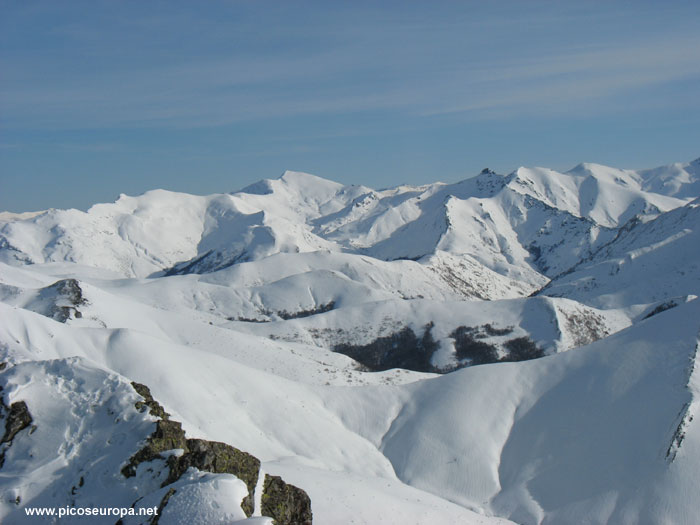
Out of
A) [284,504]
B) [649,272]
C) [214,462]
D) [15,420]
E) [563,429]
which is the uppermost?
[214,462]

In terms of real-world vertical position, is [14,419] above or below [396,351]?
above

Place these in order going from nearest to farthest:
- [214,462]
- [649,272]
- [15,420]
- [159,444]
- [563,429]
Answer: [214,462], [159,444], [15,420], [563,429], [649,272]

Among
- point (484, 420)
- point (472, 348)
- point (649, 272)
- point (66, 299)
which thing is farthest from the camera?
point (649, 272)

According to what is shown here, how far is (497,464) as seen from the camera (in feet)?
158

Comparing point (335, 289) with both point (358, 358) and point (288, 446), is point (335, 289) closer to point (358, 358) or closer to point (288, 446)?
point (358, 358)

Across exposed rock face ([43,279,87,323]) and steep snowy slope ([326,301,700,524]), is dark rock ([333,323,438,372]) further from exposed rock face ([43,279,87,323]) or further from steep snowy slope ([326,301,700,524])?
exposed rock face ([43,279,87,323])

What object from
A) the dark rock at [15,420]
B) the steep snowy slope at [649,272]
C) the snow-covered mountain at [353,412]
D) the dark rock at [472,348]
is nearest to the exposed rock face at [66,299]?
the snow-covered mountain at [353,412]

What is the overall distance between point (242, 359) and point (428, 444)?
2755cm

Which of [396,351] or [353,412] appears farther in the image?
[396,351]

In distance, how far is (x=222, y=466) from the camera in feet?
67.7

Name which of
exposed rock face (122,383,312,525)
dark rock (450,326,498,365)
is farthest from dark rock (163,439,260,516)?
dark rock (450,326,498,365)

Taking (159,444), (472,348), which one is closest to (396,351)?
(472,348)

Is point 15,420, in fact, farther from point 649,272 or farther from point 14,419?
point 649,272

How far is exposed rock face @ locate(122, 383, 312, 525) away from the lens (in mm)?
20344
